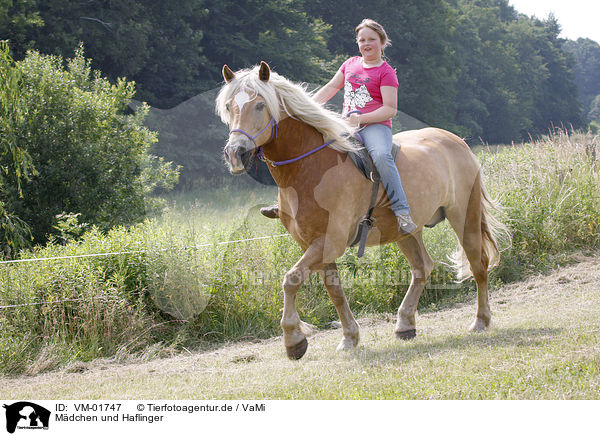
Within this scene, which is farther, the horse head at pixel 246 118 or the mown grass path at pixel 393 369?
the horse head at pixel 246 118

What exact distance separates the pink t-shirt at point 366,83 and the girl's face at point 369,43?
0.13 meters

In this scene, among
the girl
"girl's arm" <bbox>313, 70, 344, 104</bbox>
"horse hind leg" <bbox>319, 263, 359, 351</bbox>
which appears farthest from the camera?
"girl's arm" <bbox>313, 70, 344, 104</bbox>

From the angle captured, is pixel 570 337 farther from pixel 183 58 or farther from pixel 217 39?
pixel 217 39

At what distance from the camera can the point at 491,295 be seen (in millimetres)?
8172

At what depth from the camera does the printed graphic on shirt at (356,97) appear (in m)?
5.40

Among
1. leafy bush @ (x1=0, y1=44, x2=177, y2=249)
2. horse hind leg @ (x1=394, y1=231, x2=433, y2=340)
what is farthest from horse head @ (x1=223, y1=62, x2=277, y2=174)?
leafy bush @ (x1=0, y1=44, x2=177, y2=249)

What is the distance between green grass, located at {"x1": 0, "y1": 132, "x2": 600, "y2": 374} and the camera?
246 inches

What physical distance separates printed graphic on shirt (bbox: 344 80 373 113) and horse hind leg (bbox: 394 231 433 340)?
1.63 metres

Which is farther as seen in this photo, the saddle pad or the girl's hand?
the girl's hand

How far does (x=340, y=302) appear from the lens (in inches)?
216

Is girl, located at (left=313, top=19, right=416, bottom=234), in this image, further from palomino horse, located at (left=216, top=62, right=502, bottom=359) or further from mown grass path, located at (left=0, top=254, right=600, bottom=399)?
mown grass path, located at (left=0, top=254, right=600, bottom=399)

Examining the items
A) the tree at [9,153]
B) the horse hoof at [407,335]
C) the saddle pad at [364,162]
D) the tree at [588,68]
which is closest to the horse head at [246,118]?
the saddle pad at [364,162]
